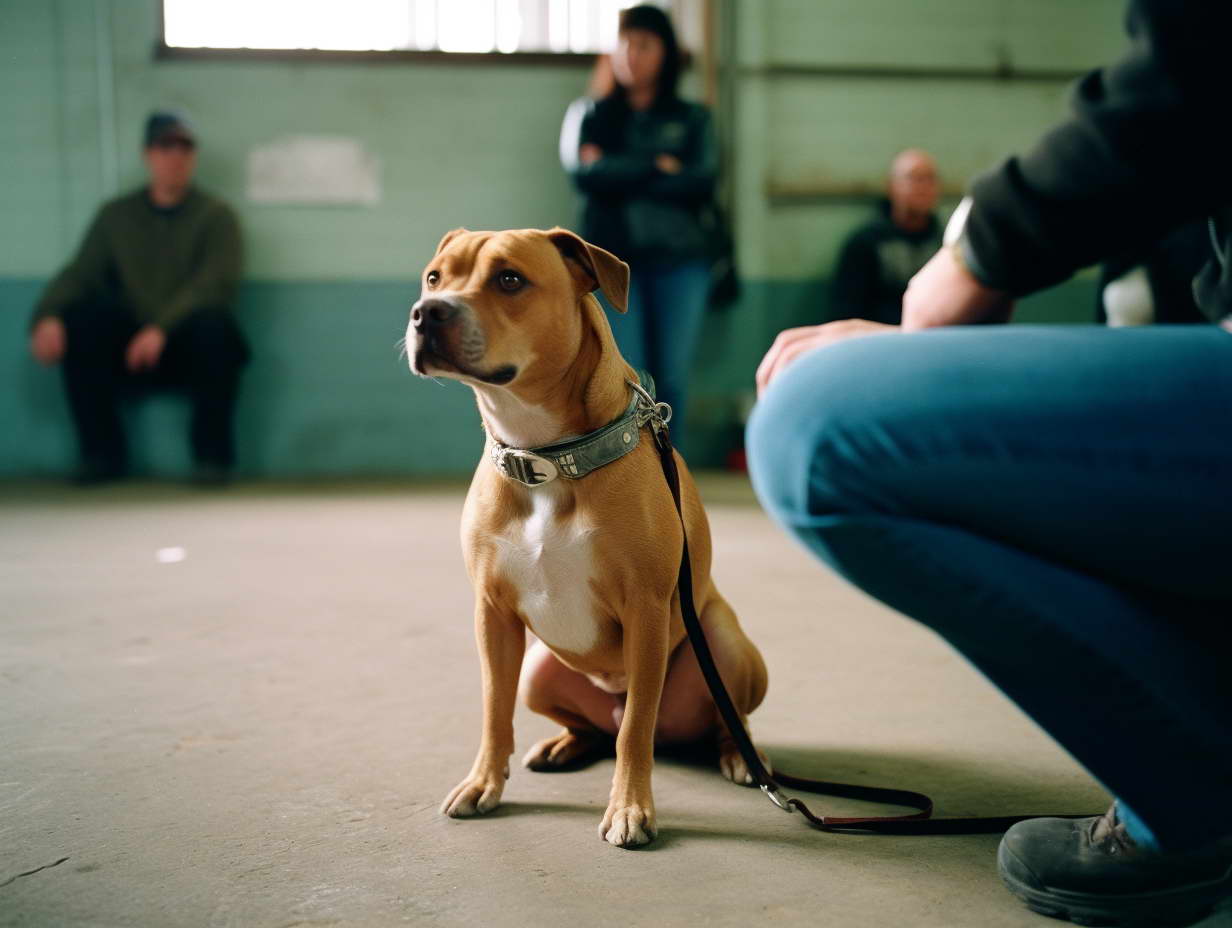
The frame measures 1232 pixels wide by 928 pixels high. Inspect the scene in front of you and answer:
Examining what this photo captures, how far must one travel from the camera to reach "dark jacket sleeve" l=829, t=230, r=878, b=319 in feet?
17.9

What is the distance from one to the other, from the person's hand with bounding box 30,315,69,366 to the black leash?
4.38 metres

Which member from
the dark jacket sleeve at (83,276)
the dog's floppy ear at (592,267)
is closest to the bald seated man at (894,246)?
the dark jacket sleeve at (83,276)

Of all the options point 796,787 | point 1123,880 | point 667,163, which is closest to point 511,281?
point 796,787

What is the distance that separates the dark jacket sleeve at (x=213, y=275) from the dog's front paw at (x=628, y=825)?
441 centimetres

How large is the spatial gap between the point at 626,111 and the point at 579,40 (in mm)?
1317

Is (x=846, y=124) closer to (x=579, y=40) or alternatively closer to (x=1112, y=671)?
(x=579, y=40)

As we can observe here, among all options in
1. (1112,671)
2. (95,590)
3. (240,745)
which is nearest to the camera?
(1112,671)

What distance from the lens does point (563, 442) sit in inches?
55.4

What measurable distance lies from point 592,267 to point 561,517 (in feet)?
1.21

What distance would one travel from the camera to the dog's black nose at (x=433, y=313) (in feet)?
4.64

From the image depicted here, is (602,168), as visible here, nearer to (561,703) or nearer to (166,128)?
(166,128)

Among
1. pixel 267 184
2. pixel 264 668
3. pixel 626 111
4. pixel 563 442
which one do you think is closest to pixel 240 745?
pixel 264 668

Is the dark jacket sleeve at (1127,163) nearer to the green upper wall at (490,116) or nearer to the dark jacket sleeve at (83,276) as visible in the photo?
the green upper wall at (490,116)

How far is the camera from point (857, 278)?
546 cm
